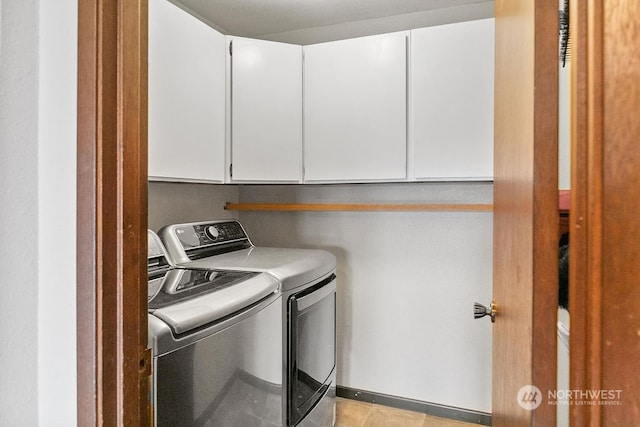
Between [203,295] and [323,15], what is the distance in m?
1.93

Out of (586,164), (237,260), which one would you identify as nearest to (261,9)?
(237,260)

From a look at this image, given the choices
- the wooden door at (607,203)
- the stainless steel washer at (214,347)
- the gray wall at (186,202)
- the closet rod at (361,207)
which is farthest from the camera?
the closet rod at (361,207)

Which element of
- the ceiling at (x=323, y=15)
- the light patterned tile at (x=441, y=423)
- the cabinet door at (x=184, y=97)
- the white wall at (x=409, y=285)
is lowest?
the light patterned tile at (x=441, y=423)

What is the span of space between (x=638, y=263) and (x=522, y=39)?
49 centimetres

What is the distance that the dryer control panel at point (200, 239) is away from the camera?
1957mm

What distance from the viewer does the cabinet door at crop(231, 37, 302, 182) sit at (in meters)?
2.20

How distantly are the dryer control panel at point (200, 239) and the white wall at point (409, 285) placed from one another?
17.1 inches

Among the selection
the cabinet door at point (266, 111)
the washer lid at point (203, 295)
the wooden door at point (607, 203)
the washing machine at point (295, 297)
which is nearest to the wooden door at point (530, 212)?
the wooden door at point (607, 203)

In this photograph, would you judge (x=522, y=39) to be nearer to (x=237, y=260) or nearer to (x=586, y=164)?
(x=586, y=164)

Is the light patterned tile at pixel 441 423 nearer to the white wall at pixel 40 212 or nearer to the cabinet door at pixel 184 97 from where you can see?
the cabinet door at pixel 184 97

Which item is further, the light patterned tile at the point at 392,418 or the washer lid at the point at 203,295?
the light patterned tile at the point at 392,418

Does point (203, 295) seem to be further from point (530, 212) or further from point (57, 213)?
point (530, 212)

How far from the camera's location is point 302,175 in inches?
91.4

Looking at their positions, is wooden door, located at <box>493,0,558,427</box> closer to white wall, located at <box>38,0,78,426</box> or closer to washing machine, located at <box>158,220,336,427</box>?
white wall, located at <box>38,0,78,426</box>
